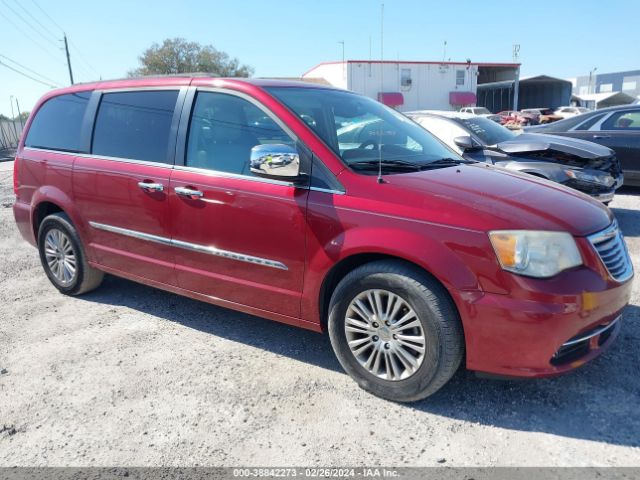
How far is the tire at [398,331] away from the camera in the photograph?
8.68ft

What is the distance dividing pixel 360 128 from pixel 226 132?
37.5 inches

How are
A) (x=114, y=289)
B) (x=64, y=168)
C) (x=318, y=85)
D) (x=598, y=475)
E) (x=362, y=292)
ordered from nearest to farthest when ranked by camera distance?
(x=598, y=475) → (x=362, y=292) → (x=318, y=85) → (x=64, y=168) → (x=114, y=289)

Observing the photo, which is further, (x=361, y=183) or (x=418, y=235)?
(x=361, y=183)

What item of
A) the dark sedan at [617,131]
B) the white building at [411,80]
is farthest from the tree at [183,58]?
the dark sedan at [617,131]

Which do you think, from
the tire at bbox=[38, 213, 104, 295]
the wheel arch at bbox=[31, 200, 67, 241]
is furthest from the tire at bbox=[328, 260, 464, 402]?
the wheel arch at bbox=[31, 200, 67, 241]

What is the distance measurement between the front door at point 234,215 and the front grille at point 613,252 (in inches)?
64.1

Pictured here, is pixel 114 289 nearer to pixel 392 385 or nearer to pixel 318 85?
pixel 318 85

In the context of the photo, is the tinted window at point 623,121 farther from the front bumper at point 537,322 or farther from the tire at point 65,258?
the tire at point 65,258

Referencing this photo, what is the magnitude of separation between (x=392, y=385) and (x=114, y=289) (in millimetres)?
3148

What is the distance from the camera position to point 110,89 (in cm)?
421

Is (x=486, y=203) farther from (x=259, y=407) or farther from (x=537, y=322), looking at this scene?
(x=259, y=407)

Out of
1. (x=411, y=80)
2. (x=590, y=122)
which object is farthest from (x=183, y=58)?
(x=590, y=122)

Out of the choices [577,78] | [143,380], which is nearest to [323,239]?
[143,380]

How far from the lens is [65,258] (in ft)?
15.1
